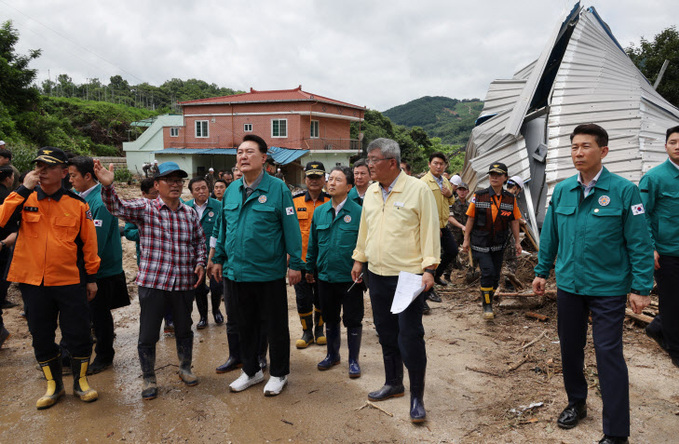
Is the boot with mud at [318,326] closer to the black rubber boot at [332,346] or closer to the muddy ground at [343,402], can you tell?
the muddy ground at [343,402]

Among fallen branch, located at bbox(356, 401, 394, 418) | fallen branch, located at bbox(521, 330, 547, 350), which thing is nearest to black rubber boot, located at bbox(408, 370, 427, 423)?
fallen branch, located at bbox(356, 401, 394, 418)

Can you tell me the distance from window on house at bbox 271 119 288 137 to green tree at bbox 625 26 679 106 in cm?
2230

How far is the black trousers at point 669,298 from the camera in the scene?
12.4 feet

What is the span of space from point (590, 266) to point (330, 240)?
2.27m

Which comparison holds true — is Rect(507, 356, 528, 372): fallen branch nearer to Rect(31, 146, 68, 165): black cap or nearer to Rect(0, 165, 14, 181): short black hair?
Rect(31, 146, 68, 165): black cap

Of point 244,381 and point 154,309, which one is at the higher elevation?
point 154,309

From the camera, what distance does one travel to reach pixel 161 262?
374cm

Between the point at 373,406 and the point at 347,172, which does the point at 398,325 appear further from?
the point at 347,172

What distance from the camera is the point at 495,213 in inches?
223

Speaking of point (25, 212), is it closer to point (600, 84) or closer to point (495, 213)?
point (495, 213)

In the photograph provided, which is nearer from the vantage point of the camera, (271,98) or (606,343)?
(606,343)

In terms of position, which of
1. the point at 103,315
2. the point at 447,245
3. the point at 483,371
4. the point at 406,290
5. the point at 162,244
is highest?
the point at 162,244

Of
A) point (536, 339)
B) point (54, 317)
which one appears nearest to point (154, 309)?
point (54, 317)

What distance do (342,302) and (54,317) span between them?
2.55 meters
